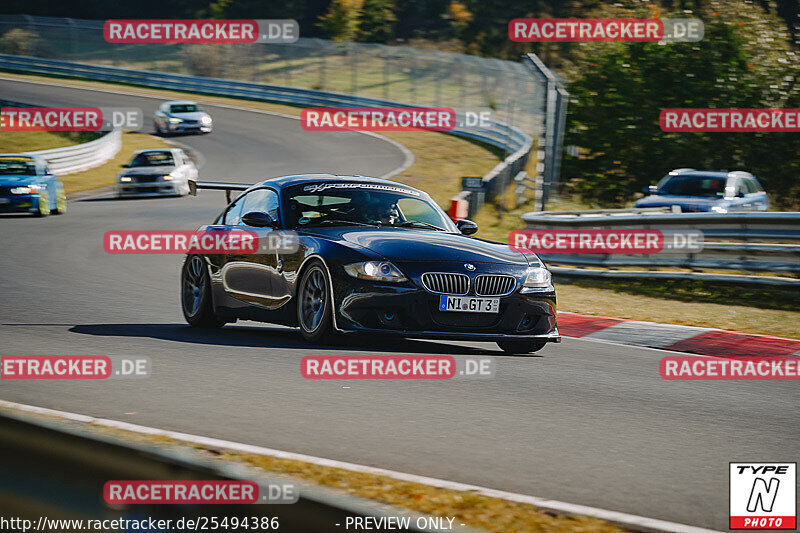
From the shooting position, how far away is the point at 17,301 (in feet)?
38.7

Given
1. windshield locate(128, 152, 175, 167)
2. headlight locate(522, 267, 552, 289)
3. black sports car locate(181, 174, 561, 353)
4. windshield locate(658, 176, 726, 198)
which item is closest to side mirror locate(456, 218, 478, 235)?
black sports car locate(181, 174, 561, 353)

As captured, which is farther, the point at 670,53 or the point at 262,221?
the point at 670,53

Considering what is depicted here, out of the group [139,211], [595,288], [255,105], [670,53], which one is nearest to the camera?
[595,288]

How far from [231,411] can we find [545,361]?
3538 mm

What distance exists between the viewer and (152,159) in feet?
101

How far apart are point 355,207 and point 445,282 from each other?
159 cm

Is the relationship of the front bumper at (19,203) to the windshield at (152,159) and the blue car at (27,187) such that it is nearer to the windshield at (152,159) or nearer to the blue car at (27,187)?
the blue car at (27,187)

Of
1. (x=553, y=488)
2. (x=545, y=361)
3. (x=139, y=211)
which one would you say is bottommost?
(x=139, y=211)

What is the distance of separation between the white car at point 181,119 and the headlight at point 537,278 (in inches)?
1400

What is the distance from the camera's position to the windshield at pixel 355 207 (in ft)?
31.9

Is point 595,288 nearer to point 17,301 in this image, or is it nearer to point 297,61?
point 17,301

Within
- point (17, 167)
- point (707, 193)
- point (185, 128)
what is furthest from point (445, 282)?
point (185, 128)

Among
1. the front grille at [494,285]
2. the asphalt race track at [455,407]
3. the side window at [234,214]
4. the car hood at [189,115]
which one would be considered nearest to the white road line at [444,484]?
the asphalt race track at [455,407]

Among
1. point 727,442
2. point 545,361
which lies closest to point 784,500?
point 727,442
